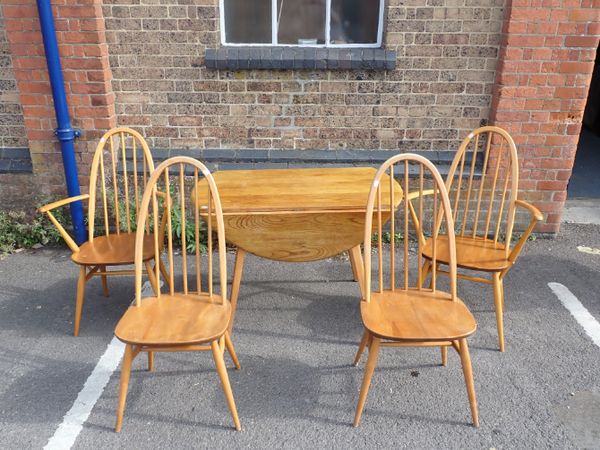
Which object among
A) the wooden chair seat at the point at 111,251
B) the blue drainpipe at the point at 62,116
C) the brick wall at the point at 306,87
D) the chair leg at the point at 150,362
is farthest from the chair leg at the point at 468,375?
the blue drainpipe at the point at 62,116

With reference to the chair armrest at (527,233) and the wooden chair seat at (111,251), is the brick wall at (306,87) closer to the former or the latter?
the wooden chair seat at (111,251)

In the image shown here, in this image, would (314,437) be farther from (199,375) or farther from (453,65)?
(453,65)

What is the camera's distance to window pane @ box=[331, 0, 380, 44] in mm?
3766

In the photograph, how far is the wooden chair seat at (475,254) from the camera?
2.65 metres

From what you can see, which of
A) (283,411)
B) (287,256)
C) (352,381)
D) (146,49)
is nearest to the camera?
(283,411)

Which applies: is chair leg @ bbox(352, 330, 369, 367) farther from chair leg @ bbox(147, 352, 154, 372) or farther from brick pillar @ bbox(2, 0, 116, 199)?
brick pillar @ bbox(2, 0, 116, 199)

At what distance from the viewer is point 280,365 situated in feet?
8.71

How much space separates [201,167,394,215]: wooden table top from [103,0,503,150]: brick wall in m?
0.75

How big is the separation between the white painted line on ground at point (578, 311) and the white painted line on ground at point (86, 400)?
2.70 m

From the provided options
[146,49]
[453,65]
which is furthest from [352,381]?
[146,49]

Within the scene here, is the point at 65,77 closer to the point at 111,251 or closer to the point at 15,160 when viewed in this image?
the point at 15,160

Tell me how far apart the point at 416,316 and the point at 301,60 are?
2286mm

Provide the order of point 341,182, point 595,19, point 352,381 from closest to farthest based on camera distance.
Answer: point 352,381 < point 341,182 < point 595,19

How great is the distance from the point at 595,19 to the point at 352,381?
120 inches
